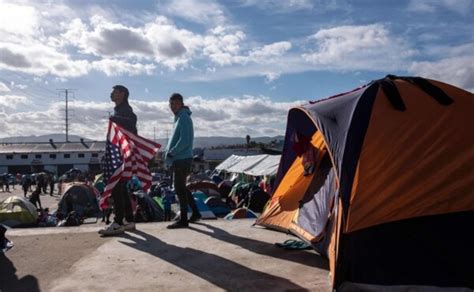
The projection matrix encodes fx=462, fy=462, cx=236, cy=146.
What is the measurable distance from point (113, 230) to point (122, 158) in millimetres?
1017

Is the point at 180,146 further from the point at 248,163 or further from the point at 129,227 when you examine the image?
the point at 248,163

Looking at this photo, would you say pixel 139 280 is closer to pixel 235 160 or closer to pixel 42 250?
pixel 42 250

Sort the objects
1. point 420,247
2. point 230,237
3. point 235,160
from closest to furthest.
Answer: point 420,247 < point 230,237 < point 235,160

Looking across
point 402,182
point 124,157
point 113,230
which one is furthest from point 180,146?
→ point 402,182

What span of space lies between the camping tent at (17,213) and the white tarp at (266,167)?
36.5ft

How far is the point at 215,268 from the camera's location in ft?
14.9

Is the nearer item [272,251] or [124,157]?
[272,251]

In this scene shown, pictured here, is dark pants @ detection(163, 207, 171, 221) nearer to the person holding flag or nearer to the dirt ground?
the person holding flag

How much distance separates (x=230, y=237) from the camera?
19.9 feet

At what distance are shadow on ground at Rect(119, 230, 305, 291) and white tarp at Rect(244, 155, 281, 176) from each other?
58.6ft

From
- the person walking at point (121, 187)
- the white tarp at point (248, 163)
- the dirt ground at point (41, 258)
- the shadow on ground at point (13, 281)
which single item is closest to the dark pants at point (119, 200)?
the person walking at point (121, 187)

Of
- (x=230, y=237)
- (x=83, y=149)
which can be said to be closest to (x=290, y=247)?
(x=230, y=237)

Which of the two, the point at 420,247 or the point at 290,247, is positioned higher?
the point at 420,247

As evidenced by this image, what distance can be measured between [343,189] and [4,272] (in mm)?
3357
